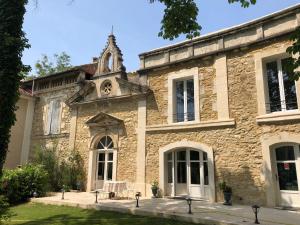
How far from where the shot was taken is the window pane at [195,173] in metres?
10.6

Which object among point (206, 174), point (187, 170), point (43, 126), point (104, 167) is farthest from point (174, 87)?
point (43, 126)

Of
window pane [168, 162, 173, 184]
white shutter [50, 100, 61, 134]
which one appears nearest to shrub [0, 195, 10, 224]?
window pane [168, 162, 173, 184]

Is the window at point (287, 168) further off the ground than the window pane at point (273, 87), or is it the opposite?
the window pane at point (273, 87)

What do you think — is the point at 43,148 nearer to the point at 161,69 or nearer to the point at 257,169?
the point at 161,69

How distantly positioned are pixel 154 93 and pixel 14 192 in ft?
23.2

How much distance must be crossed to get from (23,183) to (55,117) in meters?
5.33

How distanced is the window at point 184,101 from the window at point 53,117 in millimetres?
7538

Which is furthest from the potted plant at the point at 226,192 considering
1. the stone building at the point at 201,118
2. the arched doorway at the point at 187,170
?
the arched doorway at the point at 187,170

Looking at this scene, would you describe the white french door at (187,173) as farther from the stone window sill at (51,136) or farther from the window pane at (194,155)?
the stone window sill at (51,136)

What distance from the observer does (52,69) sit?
29828 millimetres

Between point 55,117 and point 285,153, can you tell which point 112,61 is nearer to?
Result: point 55,117

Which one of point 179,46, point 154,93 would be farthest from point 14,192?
point 179,46

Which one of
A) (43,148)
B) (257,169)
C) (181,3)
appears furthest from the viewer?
(43,148)

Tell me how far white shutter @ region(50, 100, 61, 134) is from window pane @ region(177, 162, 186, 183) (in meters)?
7.81
